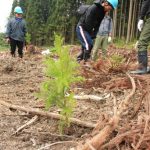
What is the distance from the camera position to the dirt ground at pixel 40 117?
11.8ft

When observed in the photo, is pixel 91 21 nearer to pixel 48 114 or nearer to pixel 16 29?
pixel 48 114

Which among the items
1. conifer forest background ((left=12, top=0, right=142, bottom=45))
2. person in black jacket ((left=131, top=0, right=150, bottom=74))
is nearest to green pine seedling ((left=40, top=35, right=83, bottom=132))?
person in black jacket ((left=131, top=0, right=150, bottom=74))

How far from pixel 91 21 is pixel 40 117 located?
13.5 feet

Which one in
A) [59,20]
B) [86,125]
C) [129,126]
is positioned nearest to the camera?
[129,126]

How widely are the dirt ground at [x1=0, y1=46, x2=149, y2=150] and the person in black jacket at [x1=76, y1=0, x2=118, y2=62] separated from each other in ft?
5.18

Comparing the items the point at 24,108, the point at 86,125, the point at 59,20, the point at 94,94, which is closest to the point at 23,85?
the point at 94,94

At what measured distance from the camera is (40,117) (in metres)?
4.36

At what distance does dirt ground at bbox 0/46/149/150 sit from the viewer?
142 inches

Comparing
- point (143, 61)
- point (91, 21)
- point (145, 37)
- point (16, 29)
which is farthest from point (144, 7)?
point (16, 29)

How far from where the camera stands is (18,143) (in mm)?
3590

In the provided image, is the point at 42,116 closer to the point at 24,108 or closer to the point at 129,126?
the point at 24,108

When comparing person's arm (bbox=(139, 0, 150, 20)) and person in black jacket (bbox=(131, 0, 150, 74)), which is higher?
person's arm (bbox=(139, 0, 150, 20))

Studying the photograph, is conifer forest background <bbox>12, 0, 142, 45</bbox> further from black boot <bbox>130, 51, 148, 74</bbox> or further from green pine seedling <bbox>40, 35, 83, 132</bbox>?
green pine seedling <bbox>40, 35, 83, 132</bbox>

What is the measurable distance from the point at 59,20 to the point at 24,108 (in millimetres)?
41588
